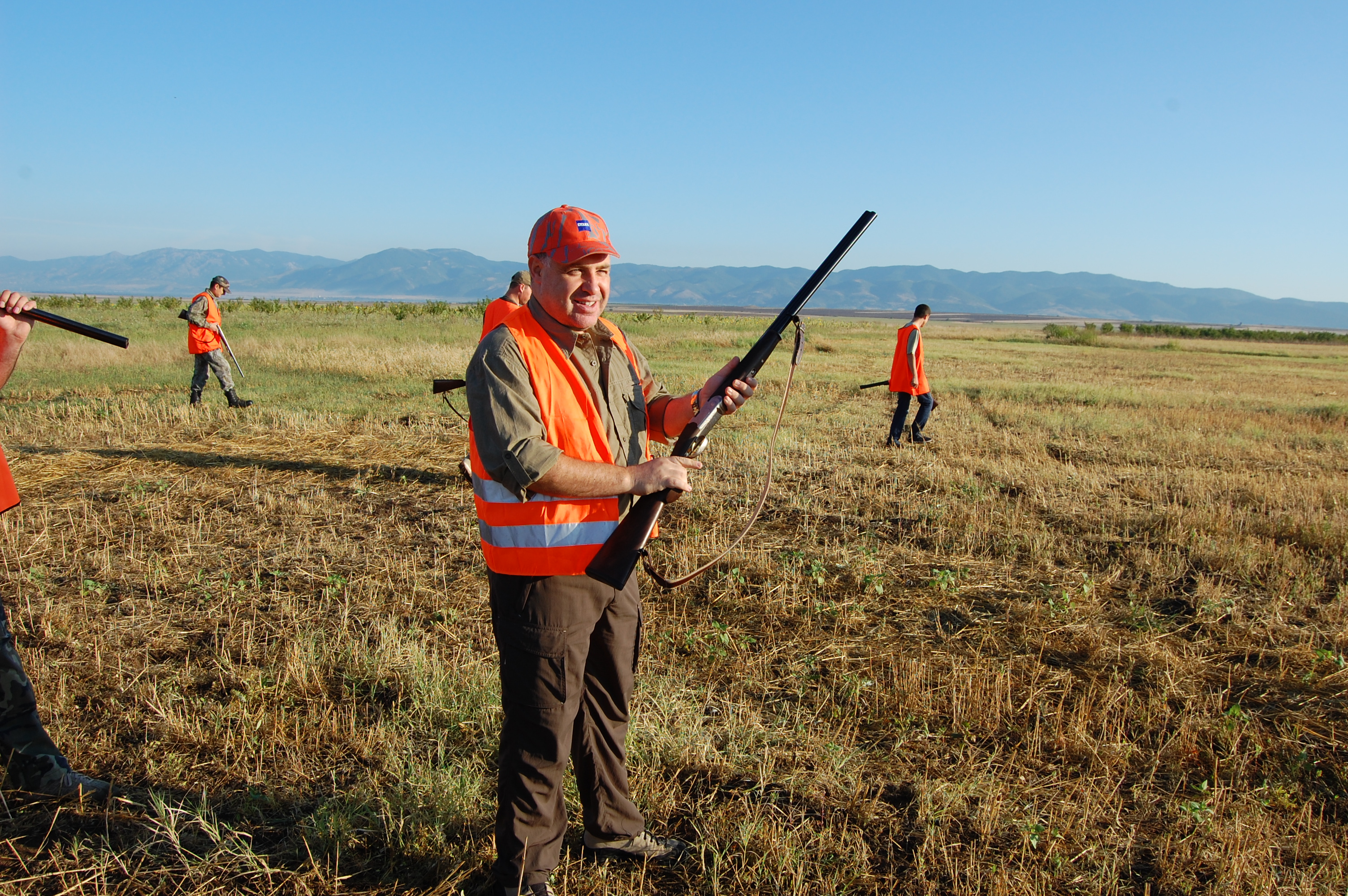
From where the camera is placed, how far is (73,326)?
3332 millimetres

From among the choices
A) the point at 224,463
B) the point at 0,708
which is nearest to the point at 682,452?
the point at 0,708

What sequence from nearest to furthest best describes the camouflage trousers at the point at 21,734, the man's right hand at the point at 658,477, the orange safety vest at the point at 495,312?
the man's right hand at the point at 658,477
the camouflage trousers at the point at 21,734
the orange safety vest at the point at 495,312

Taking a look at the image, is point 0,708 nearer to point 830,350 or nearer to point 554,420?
point 554,420

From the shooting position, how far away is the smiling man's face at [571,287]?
7.80 ft

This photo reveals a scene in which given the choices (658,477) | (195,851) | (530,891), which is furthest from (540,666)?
(195,851)

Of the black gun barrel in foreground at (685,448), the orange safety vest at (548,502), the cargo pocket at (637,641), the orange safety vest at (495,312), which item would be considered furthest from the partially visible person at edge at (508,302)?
the cargo pocket at (637,641)

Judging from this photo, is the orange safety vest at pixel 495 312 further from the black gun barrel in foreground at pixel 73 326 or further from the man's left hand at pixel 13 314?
the man's left hand at pixel 13 314

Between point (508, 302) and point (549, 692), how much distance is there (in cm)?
368

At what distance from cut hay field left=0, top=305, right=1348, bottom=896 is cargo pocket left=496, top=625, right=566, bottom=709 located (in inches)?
31.8

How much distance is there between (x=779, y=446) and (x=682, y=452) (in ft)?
25.7

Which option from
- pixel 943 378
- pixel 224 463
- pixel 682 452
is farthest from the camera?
pixel 943 378

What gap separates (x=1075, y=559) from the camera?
6.17 metres

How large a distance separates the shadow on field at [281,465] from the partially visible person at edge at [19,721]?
497 centimetres

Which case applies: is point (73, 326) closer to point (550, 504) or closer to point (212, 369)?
point (550, 504)
